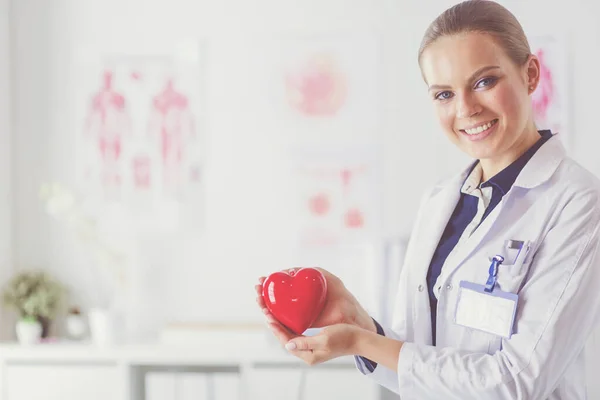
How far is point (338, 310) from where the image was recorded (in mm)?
1714

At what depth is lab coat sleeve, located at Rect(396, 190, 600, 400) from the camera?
1354mm

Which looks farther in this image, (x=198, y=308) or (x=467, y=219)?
(x=198, y=308)

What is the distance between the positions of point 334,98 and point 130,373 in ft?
4.70

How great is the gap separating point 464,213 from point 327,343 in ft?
1.52

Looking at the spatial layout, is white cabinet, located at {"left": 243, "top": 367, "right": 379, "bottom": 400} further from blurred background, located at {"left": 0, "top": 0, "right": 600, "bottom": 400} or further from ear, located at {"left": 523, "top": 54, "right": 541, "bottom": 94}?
ear, located at {"left": 523, "top": 54, "right": 541, "bottom": 94}

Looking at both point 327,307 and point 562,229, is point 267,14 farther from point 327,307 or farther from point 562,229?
point 562,229

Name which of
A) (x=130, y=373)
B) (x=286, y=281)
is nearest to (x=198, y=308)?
(x=130, y=373)

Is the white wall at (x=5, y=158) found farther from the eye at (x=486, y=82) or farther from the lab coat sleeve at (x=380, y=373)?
the eye at (x=486, y=82)

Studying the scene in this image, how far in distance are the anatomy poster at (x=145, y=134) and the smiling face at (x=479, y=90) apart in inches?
79.9

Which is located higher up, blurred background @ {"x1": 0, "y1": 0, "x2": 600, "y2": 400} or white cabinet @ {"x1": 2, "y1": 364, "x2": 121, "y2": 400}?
blurred background @ {"x1": 0, "y1": 0, "x2": 600, "y2": 400}

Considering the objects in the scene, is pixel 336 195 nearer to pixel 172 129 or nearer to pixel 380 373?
pixel 172 129

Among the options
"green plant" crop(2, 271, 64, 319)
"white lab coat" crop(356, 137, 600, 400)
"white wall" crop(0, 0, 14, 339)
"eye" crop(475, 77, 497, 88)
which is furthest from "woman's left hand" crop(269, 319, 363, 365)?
"white wall" crop(0, 0, 14, 339)

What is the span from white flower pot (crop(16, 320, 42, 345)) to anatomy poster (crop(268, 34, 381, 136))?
55.3 inches

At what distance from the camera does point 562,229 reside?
54.9 inches
